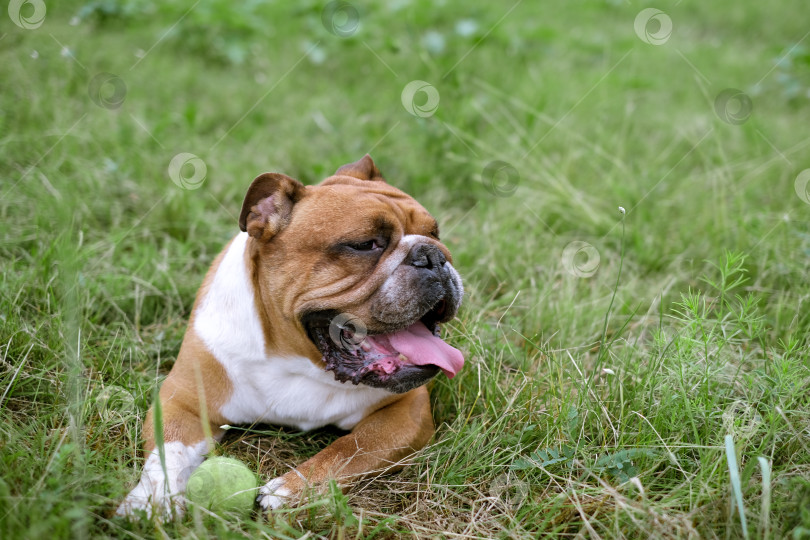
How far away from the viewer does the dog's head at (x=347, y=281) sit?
2.85 metres

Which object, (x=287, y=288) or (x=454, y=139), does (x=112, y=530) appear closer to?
(x=287, y=288)

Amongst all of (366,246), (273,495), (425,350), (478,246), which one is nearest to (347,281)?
(366,246)

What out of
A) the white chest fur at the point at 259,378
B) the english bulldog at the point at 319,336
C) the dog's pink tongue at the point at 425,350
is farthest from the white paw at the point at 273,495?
the dog's pink tongue at the point at 425,350

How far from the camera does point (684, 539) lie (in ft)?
7.67

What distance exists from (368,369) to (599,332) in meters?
1.53

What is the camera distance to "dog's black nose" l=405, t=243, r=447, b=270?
9.54 ft

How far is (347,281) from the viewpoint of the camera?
2871mm

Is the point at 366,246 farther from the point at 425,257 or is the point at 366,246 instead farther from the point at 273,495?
the point at 273,495

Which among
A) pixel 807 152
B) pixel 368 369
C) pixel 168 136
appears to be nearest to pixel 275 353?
pixel 368 369

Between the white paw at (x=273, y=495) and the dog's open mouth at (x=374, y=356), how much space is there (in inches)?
19.8

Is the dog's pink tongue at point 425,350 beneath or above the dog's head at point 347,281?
beneath

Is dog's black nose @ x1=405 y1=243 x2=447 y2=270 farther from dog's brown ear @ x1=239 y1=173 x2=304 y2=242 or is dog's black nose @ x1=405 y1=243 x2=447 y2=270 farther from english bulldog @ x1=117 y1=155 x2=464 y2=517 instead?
dog's brown ear @ x1=239 y1=173 x2=304 y2=242

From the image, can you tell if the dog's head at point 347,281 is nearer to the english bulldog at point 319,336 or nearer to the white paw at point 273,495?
→ the english bulldog at point 319,336

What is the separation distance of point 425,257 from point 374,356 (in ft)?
1.60
